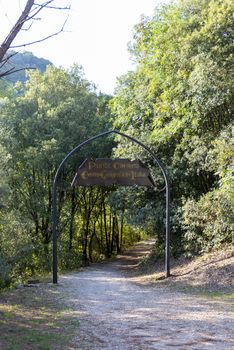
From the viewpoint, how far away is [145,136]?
17672mm

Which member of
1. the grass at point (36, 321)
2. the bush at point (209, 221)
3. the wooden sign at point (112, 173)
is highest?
the wooden sign at point (112, 173)

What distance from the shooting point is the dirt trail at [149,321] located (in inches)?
234

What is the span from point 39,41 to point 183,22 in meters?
12.2

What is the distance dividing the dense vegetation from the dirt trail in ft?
13.6

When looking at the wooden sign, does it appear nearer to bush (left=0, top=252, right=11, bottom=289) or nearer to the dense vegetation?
the dense vegetation

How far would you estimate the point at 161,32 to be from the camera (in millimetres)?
17172

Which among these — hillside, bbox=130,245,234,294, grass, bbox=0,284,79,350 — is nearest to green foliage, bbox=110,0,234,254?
hillside, bbox=130,245,234,294

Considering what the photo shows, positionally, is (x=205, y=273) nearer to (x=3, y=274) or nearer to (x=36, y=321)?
(x=3, y=274)

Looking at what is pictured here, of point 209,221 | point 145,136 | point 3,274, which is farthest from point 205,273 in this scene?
point 145,136

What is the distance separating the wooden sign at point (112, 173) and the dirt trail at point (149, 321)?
11.8 ft

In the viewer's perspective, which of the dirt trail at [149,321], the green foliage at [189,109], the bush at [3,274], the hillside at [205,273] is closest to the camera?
the dirt trail at [149,321]

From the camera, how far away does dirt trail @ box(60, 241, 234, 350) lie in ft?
19.5

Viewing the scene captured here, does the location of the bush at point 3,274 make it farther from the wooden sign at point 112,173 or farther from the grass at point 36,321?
the wooden sign at point 112,173

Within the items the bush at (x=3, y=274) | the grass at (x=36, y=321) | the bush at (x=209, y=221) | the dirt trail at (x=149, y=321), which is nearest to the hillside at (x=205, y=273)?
the bush at (x=209, y=221)
